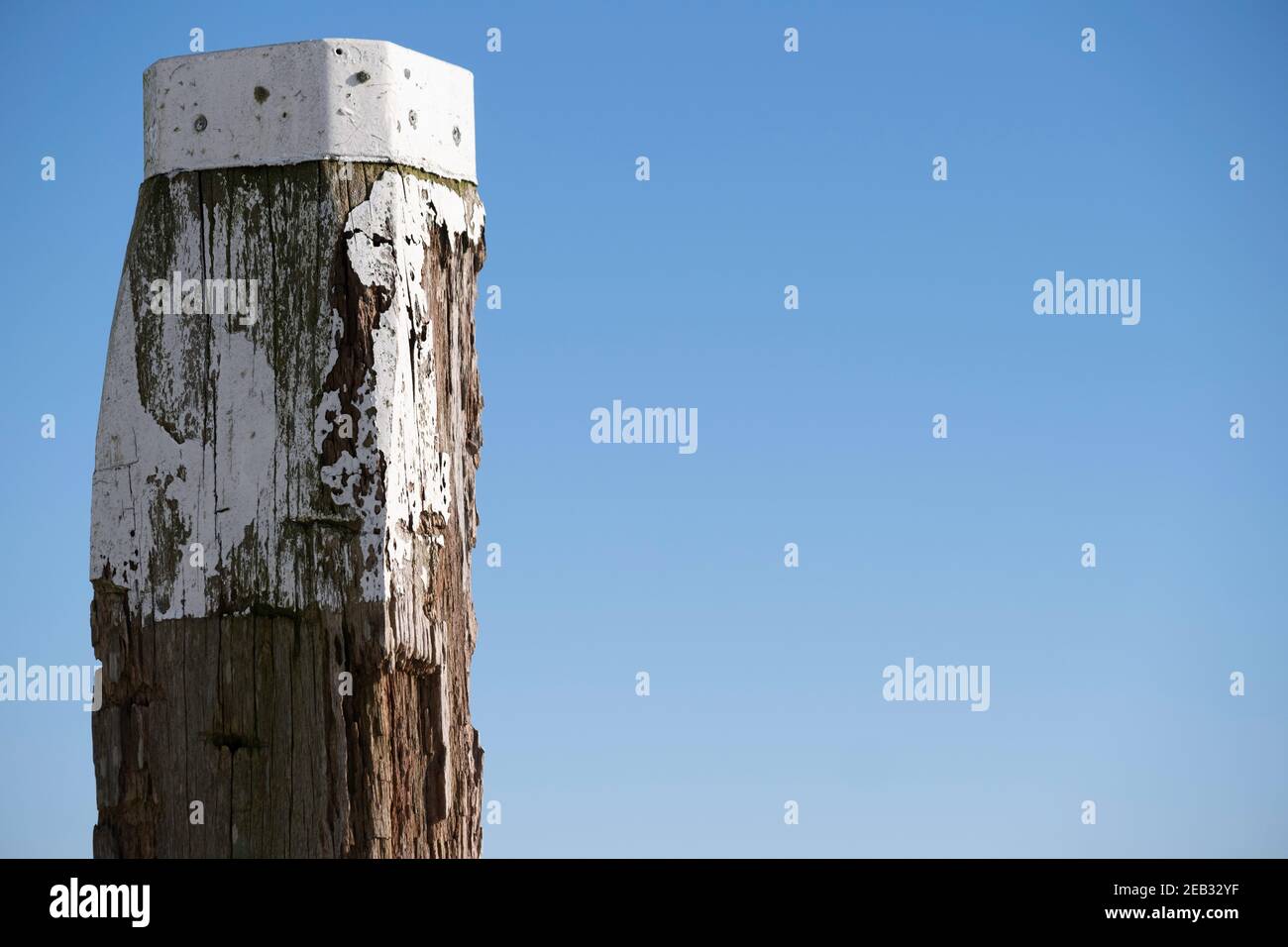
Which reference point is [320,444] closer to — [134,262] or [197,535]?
[197,535]

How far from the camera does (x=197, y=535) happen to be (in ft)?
15.9

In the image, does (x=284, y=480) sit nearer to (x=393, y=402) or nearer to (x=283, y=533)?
(x=283, y=533)

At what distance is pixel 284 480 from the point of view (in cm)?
477

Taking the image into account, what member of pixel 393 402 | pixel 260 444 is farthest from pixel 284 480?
pixel 393 402

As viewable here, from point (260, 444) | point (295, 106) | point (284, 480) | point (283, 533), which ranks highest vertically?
point (295, 106)

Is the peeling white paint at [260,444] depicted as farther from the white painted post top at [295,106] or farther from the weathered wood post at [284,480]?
the white painted post top at [295,106]

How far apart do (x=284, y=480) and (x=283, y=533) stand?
0.14 meters

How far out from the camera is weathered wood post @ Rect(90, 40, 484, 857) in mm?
4766

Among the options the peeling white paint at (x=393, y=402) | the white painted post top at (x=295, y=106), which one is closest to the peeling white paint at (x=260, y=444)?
the peeling white paint at (x=393, y=402)

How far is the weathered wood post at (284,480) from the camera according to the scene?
15.6 ft

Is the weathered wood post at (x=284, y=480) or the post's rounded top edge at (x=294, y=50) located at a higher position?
the post's rounded top edge at (x=294, y=50)

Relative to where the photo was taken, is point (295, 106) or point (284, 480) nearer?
point (284, 480)

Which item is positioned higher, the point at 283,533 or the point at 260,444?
the point at 260,444
